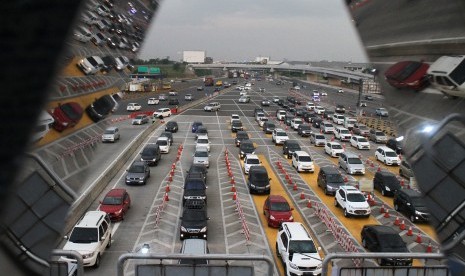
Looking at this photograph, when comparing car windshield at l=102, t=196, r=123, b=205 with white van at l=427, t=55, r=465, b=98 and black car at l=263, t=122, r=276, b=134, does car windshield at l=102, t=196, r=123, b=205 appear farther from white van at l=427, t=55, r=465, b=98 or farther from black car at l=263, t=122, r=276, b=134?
black car at l=263, t=122, r=276, b=134

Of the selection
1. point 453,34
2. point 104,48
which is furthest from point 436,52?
point 104,48

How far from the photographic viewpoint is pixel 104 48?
4.81 feet

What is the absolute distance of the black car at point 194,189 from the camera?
15.3 metres

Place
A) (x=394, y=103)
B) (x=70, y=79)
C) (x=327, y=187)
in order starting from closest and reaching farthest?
(x=70, y=79) < (x=394, y=103) < (x=327, y=187)

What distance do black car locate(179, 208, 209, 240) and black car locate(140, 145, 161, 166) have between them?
28.8 ft

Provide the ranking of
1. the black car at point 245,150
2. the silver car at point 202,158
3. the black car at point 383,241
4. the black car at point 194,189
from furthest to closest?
1. the black car at point 245,150
2. the silver car at point 202,158
3. the black car at point 194,189
4. the black car at point 383,241

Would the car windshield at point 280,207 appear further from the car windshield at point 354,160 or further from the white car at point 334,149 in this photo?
the white car at point 334,149

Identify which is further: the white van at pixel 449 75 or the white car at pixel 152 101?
the white car at pixel 152 101

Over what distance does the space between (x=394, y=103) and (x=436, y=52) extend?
0.70 feet

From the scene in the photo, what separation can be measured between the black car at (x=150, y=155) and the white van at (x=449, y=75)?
20.8 m

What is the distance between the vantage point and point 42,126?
1208 millimetres

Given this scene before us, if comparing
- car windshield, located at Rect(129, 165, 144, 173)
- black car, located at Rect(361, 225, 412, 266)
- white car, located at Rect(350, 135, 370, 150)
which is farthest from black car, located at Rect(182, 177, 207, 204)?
white car, located at Rect(350, 135, 370, 150)

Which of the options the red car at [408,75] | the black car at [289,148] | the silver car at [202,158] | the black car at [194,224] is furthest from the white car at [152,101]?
the red car at [408,75]

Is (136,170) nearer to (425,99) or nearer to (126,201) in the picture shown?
(126,201)
